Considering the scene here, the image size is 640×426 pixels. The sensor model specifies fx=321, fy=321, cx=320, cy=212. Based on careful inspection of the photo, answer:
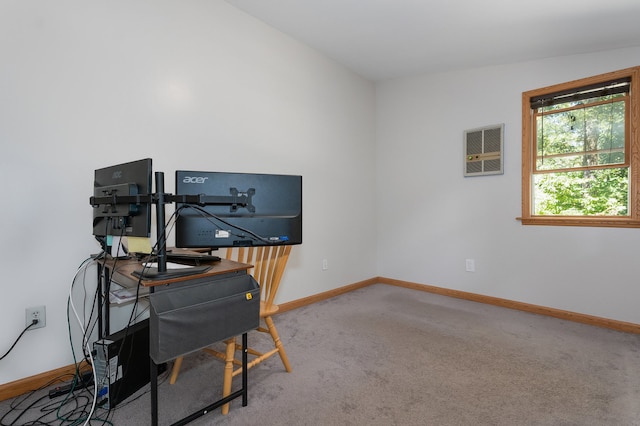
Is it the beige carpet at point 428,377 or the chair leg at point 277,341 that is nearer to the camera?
the beige carpet at point 428,377

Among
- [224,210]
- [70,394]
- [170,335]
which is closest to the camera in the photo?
[170,335]

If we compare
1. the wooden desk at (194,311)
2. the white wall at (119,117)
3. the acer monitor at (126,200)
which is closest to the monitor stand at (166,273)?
the wooden desk at (194,311)

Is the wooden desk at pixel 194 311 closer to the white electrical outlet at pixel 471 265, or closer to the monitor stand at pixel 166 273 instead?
the monitor stand at pixel 166 273

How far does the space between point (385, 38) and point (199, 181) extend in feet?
8.02

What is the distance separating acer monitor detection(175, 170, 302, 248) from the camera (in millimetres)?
1593

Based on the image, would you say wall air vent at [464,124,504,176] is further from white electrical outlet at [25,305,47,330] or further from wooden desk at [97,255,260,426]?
white electrical outlet at [25,305,47,330]

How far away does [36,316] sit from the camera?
6.15 feet

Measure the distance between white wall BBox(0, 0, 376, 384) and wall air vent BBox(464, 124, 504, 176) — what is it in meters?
1.64

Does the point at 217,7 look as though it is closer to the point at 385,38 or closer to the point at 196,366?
the point at 385,38

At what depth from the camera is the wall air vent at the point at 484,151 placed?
3.36 m

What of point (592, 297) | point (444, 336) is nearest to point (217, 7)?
point (444, 336)

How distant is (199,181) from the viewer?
5.31ft

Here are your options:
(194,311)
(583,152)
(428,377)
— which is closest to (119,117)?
(194,311)

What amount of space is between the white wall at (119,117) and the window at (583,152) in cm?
217
